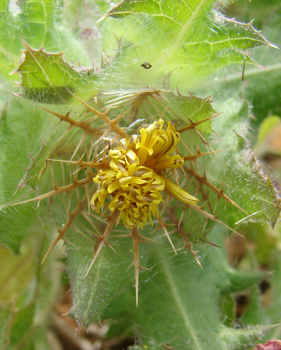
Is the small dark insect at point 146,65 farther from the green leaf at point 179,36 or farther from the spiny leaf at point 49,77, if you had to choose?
the spiny leaf at point 49,77

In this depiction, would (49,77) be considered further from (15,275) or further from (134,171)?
(15,275)

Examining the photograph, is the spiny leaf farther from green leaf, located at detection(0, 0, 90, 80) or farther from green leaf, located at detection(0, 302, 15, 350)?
green leaf, located at detection(0, 302, 15, 350)

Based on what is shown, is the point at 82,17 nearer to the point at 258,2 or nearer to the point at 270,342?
the point at 258,2

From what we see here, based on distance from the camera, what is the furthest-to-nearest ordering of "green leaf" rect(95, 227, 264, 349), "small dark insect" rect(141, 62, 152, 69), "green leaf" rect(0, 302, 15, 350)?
"green leaf" rect(0, 302, 15, 350), "green leaf" rect(95, 227, 264, 349), "small dark insect" rect(141, 62, 152, 69)

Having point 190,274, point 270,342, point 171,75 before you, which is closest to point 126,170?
point 171,75

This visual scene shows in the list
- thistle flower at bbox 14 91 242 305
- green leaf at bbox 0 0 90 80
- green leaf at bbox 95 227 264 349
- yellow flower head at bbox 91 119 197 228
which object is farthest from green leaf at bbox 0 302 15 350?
green leaf at bbox 0 0 90 80

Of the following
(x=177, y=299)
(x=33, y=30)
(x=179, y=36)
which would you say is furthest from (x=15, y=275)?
(x=179, y=36)

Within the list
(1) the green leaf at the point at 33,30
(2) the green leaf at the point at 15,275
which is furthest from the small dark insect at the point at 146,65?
(2) the green leaf at the point at 15,275
